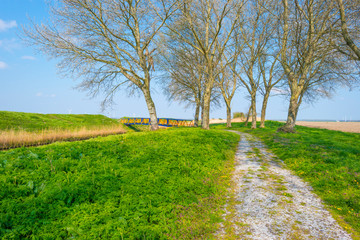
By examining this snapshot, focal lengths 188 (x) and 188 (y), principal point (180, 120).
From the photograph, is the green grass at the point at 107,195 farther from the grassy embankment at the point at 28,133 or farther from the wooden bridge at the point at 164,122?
the wooden bridge at the point at 164,122

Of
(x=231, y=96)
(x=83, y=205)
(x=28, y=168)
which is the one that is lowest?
(x=83, y=205)

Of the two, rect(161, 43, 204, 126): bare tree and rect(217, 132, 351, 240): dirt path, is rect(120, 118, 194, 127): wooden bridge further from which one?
rect(217, 132, 351, 240): dirt path

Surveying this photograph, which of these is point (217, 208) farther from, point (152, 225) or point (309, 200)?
point (309, 200)

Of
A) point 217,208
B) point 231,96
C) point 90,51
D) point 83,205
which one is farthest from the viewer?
point 231,96

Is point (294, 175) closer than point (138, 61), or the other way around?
point (294, 175)

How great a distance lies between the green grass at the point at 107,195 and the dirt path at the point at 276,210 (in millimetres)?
496

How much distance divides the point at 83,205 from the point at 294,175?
23.1ft

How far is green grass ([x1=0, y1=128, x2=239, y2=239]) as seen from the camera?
353 cm

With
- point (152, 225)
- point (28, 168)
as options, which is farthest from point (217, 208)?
point (28, 168)

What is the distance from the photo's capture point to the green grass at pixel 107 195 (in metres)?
3.53

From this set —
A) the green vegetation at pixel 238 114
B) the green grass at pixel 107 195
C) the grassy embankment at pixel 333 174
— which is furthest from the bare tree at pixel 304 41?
the green vegetation at pixel 238 114

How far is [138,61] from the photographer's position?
1593cm

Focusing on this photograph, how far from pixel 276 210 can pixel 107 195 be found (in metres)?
4.06

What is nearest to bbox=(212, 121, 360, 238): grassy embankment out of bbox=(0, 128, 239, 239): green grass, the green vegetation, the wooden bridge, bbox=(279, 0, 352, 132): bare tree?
bbox=(0, 128, 239, 239): green grass
